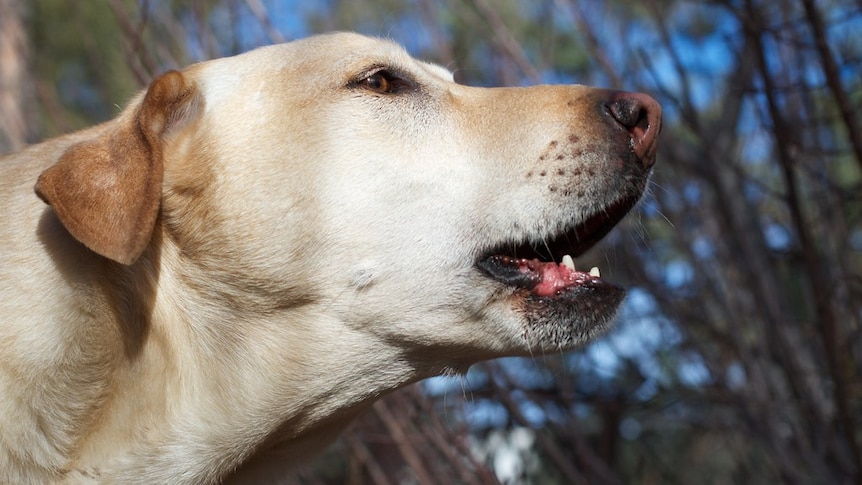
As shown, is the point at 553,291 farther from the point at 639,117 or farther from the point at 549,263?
the point at 639,117

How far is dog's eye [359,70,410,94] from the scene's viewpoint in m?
2.64

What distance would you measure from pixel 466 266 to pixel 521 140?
1.13 feet

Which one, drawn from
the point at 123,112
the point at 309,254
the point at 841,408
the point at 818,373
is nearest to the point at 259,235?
the point at 309,254

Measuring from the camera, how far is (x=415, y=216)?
2410mm

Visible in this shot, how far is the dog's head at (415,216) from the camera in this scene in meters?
2.40

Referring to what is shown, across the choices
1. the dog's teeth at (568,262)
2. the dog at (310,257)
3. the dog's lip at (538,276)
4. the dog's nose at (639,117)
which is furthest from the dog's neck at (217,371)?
the dog's nose at (639,117)

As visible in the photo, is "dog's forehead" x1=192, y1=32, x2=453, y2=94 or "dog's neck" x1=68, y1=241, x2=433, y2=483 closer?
"dog's neck" x1=68, y1=241, x2=433, y2=483

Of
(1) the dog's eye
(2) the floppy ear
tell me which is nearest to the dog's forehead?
(1) the dog's eye

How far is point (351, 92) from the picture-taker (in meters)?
2.60

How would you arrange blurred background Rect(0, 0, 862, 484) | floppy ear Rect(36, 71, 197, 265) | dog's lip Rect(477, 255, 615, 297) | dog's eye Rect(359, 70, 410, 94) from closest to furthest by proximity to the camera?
floppy ear Rect(36, 71, 197, 265) < dog's lip Rect(477, 255, 615, 297) < dog's eye Rect(359, 70, 410, 94) < blurred background Rect(0, 0, 862, 484)

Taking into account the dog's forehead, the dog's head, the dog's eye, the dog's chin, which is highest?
the dog's forehead

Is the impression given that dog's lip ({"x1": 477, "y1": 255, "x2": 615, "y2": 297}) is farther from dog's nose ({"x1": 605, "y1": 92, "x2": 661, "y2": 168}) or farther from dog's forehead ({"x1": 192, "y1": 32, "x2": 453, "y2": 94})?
dog's forehead ({"x1": 192, "y1": 32, "x2": 453, "y2": 94})

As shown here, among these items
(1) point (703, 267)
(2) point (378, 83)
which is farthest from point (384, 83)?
(1) point (703, 267)

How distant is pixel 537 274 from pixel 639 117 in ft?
1.55
